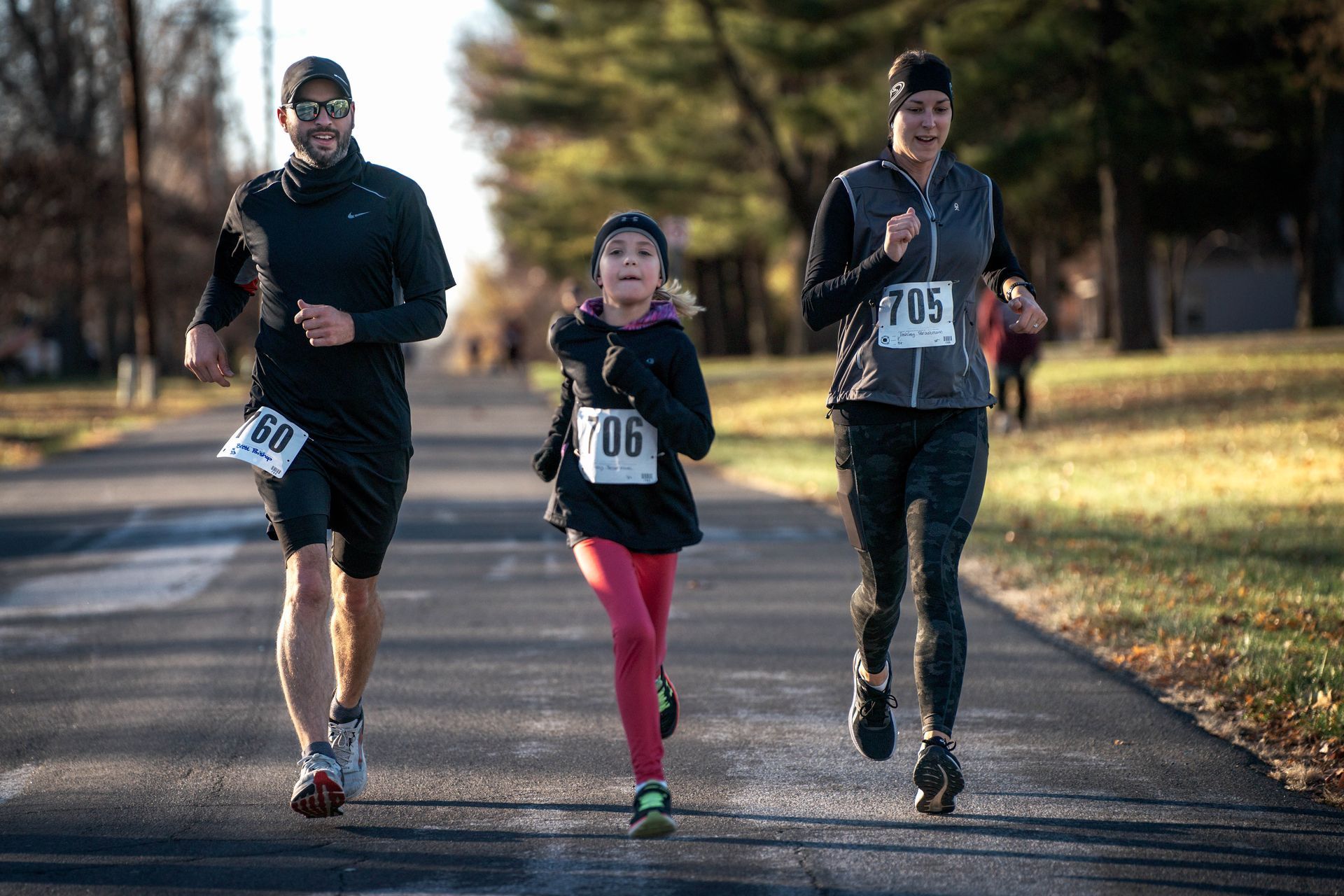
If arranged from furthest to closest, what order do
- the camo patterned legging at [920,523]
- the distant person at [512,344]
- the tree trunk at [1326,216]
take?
the distant person at [512,344], the tree trunk at [1326,216], the camo patterned legging at [920,523]

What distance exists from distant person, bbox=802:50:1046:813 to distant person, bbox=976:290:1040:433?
13454mm

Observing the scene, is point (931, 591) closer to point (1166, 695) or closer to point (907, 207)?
point (907, 207)

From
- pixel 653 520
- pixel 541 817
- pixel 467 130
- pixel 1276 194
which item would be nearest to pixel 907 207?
pixel 653 520

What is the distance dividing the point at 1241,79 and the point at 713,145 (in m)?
12.7

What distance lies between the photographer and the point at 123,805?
5.33 m

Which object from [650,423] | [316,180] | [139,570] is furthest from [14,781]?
[139,570]

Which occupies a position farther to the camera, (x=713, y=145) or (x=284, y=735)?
(x=713, y=145)

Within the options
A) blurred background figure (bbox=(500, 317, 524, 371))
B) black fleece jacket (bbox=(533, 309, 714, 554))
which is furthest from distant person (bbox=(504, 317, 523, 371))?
black fleece jacket (bbox=(533, 309, 714, 554))

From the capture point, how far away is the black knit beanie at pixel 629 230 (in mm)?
5152

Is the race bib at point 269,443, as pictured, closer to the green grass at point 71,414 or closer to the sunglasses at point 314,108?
the sunglasses at point 314,108

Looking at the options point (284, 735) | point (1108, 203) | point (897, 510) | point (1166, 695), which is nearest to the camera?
point (897, 510)

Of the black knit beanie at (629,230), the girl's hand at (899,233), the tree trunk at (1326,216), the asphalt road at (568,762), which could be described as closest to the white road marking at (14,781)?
the asphalt road at (568,762)

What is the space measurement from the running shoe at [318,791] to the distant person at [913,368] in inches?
69.3

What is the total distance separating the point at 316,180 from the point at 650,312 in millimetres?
1133
